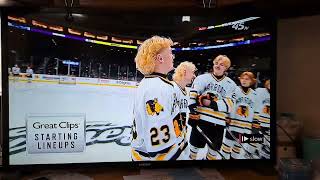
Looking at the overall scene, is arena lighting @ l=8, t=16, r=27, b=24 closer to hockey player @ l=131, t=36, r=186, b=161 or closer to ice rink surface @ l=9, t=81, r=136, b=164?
ice rink surface @ l=9, t=81, r=136, b=164

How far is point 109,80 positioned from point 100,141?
0.23 meters

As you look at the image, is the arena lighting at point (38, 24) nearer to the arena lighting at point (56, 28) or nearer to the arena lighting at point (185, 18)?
the arena lighting at point (56, 28)

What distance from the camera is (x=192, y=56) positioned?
1.16 meters

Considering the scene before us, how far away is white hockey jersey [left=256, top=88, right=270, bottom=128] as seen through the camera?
1.21 metres

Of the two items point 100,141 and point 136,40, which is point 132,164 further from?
point 136,40

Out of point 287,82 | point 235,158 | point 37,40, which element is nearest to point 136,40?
point 37,40

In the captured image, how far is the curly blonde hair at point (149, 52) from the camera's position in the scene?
3.73 feet

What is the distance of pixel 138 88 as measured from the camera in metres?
1.14

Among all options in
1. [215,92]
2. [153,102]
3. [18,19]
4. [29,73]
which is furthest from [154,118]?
[18,19]

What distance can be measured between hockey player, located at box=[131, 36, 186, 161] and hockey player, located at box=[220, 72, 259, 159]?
227 mm

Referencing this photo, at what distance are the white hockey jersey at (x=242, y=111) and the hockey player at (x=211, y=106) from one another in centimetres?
2

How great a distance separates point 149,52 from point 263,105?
1.65 feet

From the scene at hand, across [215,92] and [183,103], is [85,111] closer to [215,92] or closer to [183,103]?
[183,103]

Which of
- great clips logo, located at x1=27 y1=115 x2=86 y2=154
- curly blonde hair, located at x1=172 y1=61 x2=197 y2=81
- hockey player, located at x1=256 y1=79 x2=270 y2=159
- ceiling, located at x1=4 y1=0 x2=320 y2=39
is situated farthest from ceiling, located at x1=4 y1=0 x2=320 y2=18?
great clips logo, located at x1=27 y1=115 x2=86 y2=154
